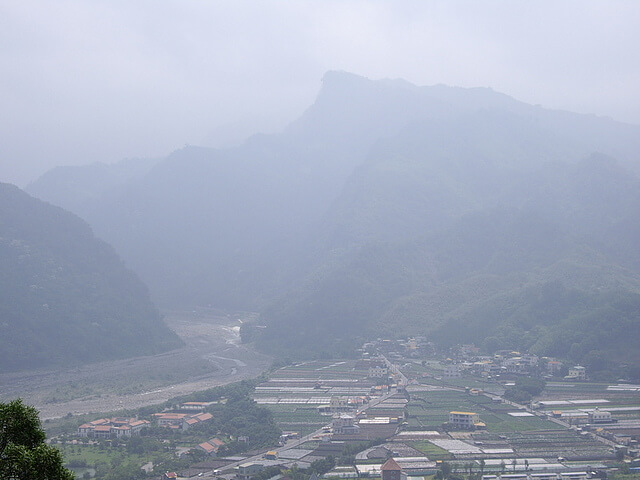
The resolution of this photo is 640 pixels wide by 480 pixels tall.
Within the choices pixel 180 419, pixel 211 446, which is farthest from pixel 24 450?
pixel 180 419

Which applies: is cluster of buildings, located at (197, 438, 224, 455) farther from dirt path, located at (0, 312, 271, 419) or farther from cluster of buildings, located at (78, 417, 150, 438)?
dirt path, located at (0, 312, 271, 419)

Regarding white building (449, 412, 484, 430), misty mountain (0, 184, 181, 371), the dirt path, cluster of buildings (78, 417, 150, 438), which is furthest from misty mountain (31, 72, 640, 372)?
cluster of buildings (78, 417, 150, 438)

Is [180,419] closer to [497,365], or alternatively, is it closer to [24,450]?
[497,365]

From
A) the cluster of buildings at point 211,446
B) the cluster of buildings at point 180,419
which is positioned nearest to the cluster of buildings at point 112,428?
the cluster of buildings at point 180,419

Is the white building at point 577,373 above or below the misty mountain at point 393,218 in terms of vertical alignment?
below

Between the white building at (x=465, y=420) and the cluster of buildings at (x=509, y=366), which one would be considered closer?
the white building at (x=465, y=420)

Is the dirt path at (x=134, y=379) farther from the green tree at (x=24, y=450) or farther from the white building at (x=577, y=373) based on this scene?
the green tree at (x=24, y=450)

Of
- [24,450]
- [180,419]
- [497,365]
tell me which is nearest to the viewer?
[24,450]

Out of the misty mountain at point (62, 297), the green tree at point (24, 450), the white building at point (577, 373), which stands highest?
the misty mountain at point (62, 297)
